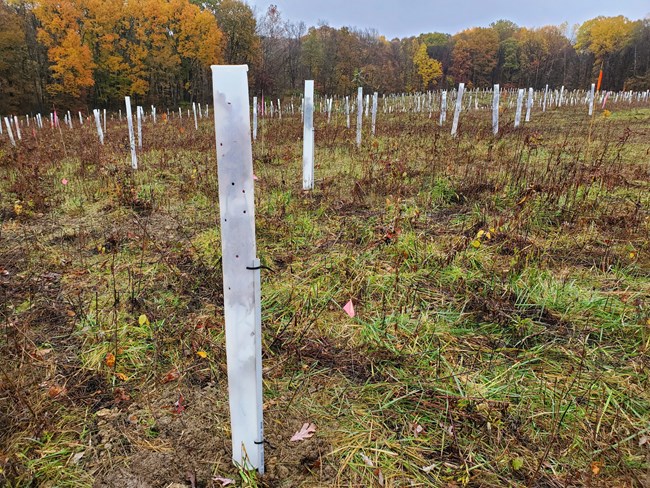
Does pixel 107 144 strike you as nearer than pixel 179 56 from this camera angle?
Yes

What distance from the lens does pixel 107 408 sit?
2.08 meters

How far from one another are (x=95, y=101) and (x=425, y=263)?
151 feet

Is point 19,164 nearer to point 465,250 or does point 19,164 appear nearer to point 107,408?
point 107,408

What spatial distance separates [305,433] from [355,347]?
2.49 ft

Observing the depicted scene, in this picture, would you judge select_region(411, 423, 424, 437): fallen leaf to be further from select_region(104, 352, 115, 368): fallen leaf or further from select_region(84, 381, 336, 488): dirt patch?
select_region(104, 352, 115, 368): fallen leaf

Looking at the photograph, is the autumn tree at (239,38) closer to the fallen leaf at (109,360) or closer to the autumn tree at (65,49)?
the autumn tree at (65,49)

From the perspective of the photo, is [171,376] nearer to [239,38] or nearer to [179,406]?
Result: [179,406]

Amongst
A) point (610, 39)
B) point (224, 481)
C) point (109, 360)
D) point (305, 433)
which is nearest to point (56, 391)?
point (109, 360)

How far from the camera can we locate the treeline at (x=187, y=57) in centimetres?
3409

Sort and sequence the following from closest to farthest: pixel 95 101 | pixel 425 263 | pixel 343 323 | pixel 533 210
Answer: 1. pixel 343 323
2. pixel 425 263
3. pixel 533 210
4. pixel 95 101

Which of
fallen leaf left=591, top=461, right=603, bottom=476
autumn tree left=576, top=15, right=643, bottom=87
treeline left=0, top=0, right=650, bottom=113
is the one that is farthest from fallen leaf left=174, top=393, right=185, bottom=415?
autumn tree left=576, top=15, right=643, bottom=87

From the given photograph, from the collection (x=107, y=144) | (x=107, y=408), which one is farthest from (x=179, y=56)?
(x=107, y=408)

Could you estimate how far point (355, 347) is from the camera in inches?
100.0

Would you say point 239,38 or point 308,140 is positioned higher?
point 239,38
